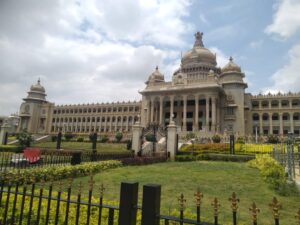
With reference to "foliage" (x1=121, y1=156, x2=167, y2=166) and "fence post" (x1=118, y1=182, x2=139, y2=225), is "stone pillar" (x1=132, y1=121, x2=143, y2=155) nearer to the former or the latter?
"foliage" (x1=121, y1=156, x2=167, y2=166)

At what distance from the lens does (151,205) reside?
2564mm

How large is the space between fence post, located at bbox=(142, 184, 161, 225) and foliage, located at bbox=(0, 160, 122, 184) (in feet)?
19.2

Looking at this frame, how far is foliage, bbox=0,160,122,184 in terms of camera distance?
8231 mm

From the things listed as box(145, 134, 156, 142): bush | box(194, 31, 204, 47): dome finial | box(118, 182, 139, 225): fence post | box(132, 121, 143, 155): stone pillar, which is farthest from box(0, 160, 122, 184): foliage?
box(194, 31, 204, 47): dome finial

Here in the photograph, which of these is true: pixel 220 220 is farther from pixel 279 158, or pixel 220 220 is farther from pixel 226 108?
pixel 226 108

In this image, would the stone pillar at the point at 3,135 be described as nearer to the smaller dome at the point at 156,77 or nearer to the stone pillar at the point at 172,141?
the stone pillar at the point at 172,141

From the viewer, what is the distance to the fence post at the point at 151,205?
2555 mm

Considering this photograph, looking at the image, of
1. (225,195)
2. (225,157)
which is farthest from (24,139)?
(225,195)

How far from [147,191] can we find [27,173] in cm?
780

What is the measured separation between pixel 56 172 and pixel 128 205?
8.21 metres

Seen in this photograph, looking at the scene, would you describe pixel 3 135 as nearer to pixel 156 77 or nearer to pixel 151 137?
pixel 151 137

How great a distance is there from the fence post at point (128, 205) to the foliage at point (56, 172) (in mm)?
5559

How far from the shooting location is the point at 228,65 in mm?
49719

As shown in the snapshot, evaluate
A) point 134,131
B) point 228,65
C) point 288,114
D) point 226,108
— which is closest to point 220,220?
point 134,131
